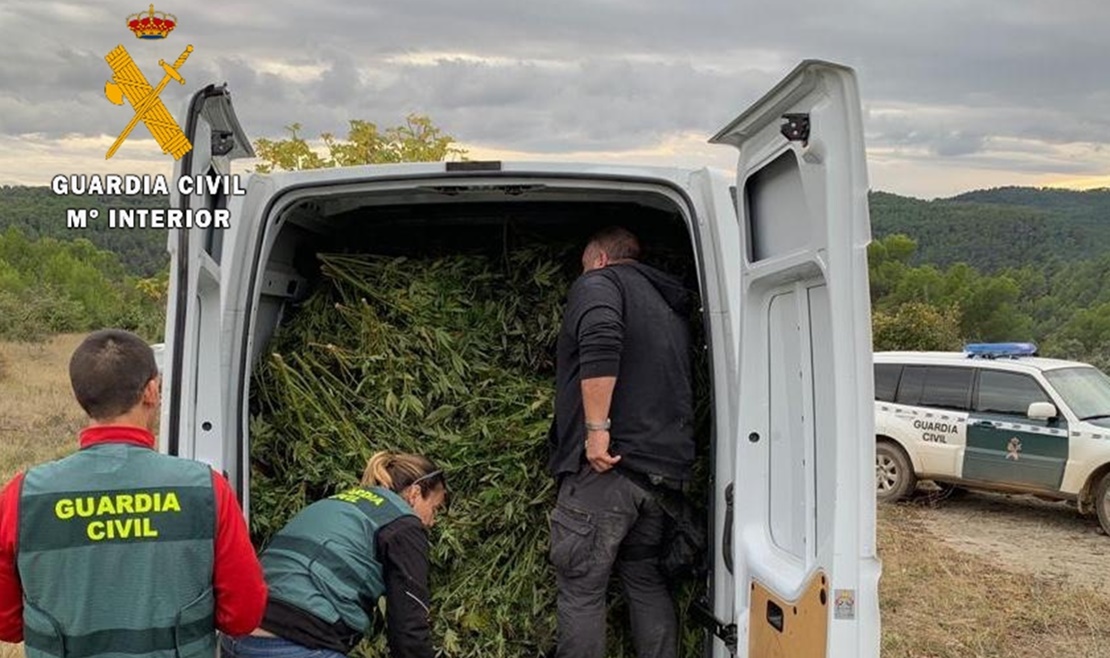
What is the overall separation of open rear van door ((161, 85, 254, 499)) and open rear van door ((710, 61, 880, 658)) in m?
1.55

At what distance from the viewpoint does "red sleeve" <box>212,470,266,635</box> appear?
270 centimetres

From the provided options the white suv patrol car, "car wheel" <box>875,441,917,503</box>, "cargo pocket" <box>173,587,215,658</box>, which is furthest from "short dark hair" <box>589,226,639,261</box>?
"car wheel" <box>875,441,917,503</box>

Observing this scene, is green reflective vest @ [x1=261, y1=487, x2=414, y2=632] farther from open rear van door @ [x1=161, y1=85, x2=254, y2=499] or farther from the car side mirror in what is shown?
the car side mirror

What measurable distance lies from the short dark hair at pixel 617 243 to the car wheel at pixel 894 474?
941 cm

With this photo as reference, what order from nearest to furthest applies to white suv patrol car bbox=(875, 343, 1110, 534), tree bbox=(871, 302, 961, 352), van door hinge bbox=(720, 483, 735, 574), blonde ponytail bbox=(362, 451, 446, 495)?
van door hinge bbox=(720, 483, 735, 574), blonde ponytail bbox=(362, 451, 446, 495), white suv patrol car bbox=(875, 343, 1110, 534), tree bbox=(871, 302, 961, 352)

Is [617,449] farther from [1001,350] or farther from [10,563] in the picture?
[1001,350]

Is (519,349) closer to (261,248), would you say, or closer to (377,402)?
(377,402)

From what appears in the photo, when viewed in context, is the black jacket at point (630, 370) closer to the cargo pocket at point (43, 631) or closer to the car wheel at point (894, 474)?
the cargo pocket at point (43, 631)

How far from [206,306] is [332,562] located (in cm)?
93

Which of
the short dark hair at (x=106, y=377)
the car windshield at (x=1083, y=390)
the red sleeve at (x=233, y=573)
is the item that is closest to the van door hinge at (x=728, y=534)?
the red sleeve at (x=233, y=573)

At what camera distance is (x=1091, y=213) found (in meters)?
51.3

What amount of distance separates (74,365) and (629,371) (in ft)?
6.43

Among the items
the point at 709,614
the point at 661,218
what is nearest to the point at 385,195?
the point at 661,218

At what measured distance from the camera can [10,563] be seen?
2598 mm
